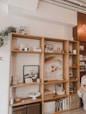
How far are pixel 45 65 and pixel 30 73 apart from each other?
528 millimetres

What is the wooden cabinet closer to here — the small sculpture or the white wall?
the small sculpture

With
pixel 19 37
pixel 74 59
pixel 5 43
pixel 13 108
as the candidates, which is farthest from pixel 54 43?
pixel 13 108

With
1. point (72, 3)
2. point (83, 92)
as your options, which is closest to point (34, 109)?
point (83, 92)

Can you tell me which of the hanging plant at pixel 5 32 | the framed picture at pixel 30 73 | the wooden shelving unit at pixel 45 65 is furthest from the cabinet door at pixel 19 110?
the hanging plant at pixel 5 32

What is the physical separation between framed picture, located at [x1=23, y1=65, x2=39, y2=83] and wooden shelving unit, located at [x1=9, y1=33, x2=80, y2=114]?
2.5 inches

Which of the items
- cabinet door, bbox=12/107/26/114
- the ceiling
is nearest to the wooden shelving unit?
cabinet door, bbox=12/107/26/114

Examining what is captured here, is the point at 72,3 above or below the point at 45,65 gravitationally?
above

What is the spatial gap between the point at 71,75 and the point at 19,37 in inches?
79.6

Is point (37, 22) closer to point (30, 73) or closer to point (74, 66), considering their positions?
point (30, 73)

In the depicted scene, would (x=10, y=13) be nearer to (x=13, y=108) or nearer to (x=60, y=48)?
(x=60, y=48)

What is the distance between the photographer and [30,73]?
3.51m

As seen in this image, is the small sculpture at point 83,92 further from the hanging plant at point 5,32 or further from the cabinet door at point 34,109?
the hanging plant at point 5,32

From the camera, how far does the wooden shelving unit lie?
331 centimetres

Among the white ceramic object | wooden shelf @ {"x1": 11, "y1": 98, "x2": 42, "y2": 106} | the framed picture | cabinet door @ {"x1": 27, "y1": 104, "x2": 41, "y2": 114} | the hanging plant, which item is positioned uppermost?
the hanging plant
